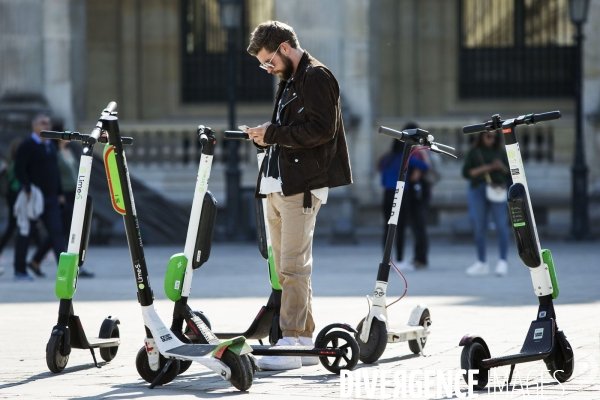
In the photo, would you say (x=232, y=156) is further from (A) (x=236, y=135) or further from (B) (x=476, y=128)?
(B) (x=476, y=128)

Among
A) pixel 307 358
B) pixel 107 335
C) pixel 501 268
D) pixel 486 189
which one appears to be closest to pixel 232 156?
pixel 486 189

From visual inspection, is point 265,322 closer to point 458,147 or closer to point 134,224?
point 134,224

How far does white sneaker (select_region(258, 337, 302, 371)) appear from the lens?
20.3ft

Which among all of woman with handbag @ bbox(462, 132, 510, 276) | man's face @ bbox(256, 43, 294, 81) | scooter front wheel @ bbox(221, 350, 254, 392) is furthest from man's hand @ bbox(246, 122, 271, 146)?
woman with handbag @ bbox(462, 132, 510, 276)

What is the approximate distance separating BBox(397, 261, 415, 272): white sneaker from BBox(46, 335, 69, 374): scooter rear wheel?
7.27 m

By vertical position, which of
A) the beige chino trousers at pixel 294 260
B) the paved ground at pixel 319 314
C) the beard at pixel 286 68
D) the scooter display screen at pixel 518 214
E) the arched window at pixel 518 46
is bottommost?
the paved ground at pixel 319 314

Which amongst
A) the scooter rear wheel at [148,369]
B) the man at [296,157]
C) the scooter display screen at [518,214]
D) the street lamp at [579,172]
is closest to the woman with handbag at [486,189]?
the street lamp at [579,172]

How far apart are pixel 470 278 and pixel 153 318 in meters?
6.79

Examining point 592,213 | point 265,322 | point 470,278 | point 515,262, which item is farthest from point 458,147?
point 265,322

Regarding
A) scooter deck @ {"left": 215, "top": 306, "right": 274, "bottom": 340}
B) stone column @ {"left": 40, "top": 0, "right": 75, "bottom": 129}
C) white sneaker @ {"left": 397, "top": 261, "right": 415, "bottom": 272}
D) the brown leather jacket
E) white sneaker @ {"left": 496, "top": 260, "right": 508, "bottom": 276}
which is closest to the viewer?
the brown leather jacket

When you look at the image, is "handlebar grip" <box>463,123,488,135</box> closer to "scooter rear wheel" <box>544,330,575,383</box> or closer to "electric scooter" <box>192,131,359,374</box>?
"scooter rear wheel" <box>544,330,575,383</box>

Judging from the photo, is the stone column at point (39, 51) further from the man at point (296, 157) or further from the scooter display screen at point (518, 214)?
the scooter display screen at point (518, 214)

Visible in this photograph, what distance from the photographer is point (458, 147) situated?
20109 mm

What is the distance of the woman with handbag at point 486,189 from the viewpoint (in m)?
12.4
